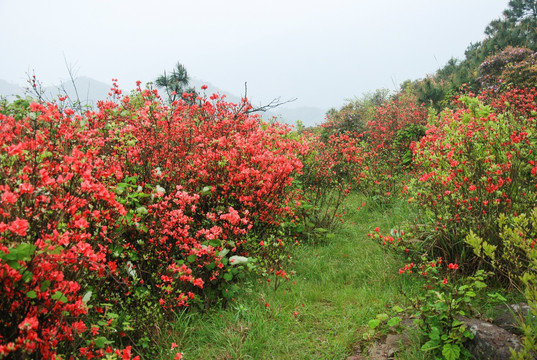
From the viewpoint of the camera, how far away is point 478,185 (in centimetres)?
331

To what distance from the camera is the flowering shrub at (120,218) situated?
179 cm

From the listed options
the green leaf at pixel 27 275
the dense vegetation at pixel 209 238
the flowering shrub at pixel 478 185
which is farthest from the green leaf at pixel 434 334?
the green leaf at pixel 27 275

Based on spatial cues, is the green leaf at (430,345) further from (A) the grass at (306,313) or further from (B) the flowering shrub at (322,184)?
(B) the flowering shrub at (322,184)

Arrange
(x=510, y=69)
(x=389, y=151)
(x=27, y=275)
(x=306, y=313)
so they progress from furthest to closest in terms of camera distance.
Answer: (x=510, y=69), (x=389, y=151), (x=306, y=313), (x=27, y=275)

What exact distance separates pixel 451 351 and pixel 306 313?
48.0 inches

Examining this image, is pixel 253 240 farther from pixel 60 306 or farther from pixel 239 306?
pixel 60 306

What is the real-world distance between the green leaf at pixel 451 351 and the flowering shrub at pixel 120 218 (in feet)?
5.46

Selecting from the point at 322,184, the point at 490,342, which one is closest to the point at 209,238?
the point at 490,342

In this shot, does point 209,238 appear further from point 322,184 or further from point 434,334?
point 322,184

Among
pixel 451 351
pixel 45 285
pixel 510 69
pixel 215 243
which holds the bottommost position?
pixel 451 351

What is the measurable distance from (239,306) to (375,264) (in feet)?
5.63

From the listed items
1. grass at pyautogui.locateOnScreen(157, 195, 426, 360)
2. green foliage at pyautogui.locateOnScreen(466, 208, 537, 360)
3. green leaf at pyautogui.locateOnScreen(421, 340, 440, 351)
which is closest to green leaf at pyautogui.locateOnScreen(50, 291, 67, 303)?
grass at pyautogui.locateOnScreen(157, 195, 426, 360)

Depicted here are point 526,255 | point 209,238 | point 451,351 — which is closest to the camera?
point 526,255

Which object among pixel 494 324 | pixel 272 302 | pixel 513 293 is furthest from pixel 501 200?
pixel 272 302
